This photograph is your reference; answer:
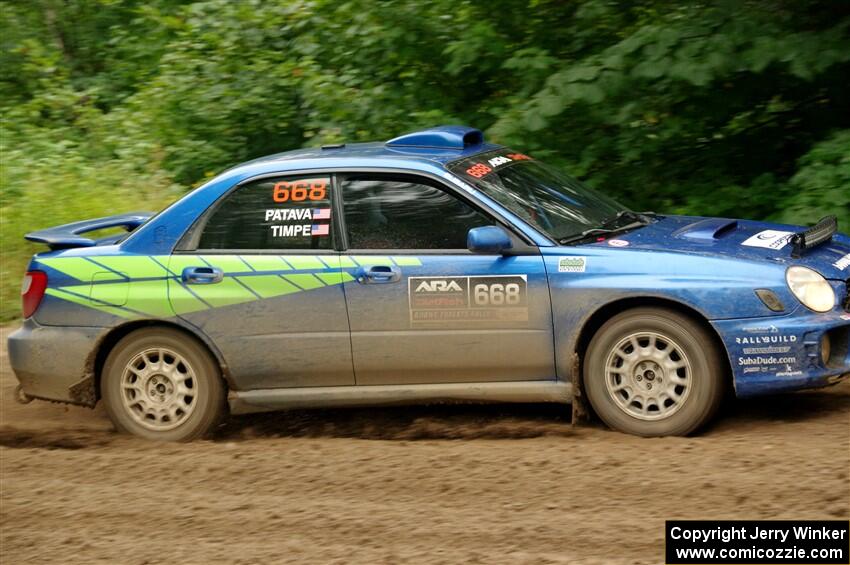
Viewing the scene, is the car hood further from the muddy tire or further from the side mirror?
the muddy tire

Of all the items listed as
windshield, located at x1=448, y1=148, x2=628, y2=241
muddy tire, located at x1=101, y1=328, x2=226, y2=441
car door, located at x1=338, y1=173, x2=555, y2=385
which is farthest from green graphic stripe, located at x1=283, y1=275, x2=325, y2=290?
windshield, located at x1=448, y1=148, x2=628, y2=241

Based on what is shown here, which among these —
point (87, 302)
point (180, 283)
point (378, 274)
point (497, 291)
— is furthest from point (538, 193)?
point (87, 302)

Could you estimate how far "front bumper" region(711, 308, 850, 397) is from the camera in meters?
5.86

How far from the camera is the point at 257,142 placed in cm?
1230

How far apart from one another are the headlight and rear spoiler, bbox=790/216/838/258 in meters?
0.19

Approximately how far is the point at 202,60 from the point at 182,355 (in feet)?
20.7

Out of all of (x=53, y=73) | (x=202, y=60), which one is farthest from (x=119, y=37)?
(x=202, y=60)

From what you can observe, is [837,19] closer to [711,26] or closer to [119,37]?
[711,26]

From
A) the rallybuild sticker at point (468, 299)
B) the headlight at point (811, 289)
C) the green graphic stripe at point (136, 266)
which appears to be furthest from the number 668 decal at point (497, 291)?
the green graphic stripe at point (136, 266)

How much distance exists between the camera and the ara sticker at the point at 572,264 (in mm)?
6180

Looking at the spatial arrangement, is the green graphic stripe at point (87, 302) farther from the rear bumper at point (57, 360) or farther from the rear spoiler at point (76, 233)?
the rear spoiler at point (76, 233)

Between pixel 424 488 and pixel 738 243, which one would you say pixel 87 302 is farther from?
pixel 738 243

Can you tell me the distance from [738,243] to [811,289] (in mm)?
528

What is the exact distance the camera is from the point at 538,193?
6.79 meters
